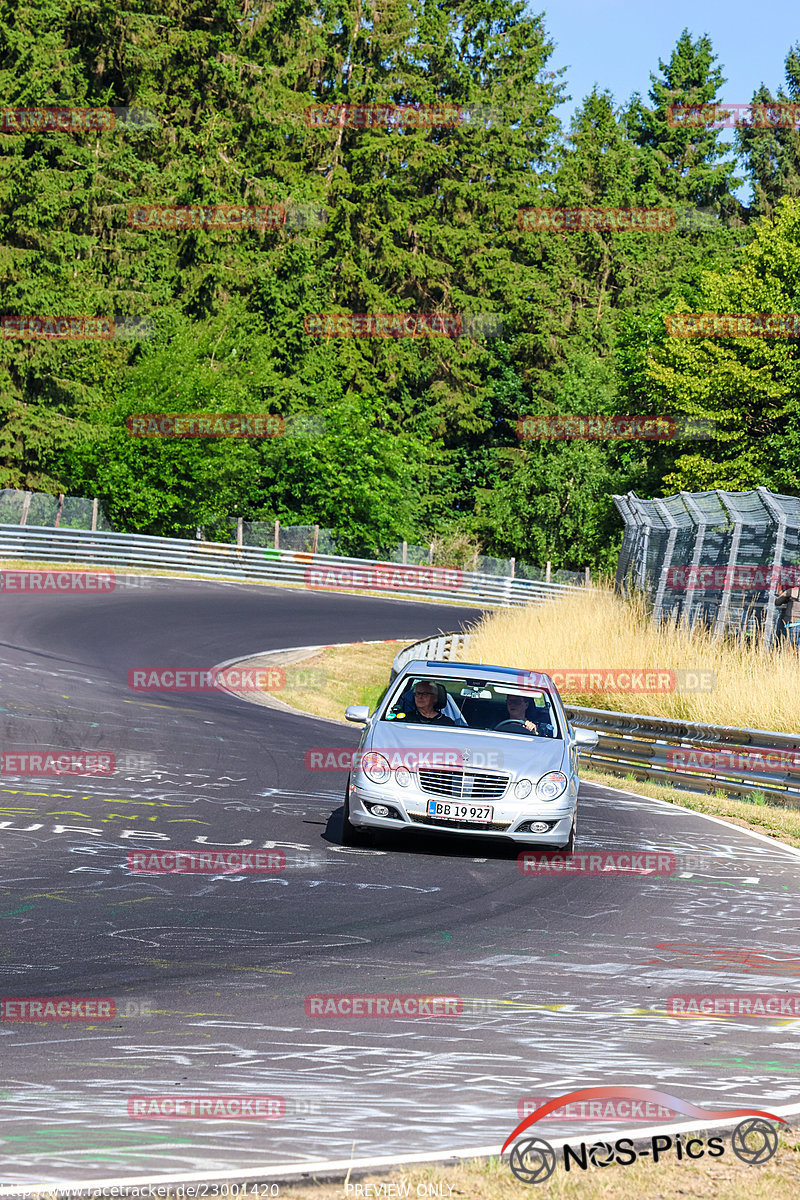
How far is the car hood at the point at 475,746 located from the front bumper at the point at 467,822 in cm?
23

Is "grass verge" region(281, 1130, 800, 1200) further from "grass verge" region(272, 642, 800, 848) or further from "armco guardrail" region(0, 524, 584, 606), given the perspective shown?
"armco guardrail" region(0, 524, 584, 606)

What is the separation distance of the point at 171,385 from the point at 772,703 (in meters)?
38.3

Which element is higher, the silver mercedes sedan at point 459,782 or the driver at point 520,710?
the driver at point 520,710

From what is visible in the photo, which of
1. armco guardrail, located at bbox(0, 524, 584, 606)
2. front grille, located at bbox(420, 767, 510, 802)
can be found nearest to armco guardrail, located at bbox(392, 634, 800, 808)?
front grille, located at bbox(420, 767, 510, 802)

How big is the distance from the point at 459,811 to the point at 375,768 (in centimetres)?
71

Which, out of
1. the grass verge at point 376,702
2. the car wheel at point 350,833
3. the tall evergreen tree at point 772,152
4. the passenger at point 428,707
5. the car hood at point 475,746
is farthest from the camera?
the tall evergreen tree at point 772,152

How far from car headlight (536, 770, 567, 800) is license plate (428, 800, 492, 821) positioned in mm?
407

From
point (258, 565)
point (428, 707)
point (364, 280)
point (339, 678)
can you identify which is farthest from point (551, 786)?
point (364, 280)

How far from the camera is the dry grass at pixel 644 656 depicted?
18.9 metres

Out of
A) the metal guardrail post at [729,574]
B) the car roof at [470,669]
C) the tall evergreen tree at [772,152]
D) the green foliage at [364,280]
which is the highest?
the tall evergreen tree at [772,152]

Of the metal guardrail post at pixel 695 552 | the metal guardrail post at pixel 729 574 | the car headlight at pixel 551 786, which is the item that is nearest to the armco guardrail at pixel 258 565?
the metal guardrail post at pixel 695 552

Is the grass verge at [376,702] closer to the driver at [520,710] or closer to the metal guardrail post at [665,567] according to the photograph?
the driver at [520,710]

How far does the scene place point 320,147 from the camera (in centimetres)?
7044

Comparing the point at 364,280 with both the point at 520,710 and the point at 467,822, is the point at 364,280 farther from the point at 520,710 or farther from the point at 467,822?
the point at 467,822
